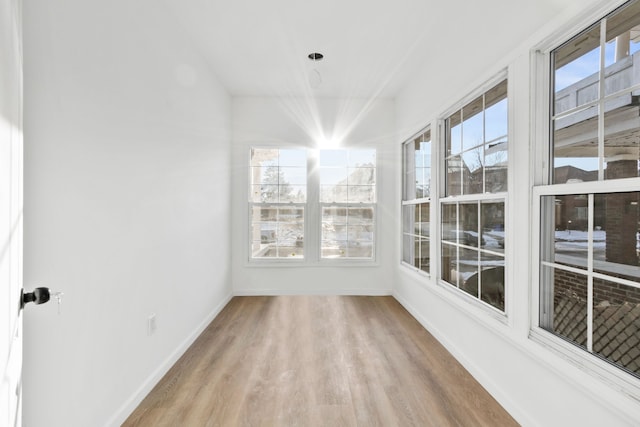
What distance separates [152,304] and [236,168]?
254cm

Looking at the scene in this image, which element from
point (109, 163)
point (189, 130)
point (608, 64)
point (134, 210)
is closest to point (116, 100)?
point (109, 163)

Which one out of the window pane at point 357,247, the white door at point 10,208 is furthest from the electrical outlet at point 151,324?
the window pane at point 357,247

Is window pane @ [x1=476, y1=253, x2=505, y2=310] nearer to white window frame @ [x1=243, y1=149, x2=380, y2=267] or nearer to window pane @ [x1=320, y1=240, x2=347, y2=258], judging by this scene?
white window frame @ [x1=243, y1=149, x2=380, y2=267]

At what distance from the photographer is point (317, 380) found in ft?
7.59

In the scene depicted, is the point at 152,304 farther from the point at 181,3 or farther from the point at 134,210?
the point at 181,3

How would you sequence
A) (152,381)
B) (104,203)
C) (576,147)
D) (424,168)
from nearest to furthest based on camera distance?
1. (576,147)
2. (104,203)
3. (152,381)
4. (424,168)

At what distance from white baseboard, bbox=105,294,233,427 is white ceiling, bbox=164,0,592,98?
2713 millimetres

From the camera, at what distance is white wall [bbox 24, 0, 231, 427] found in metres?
1.34

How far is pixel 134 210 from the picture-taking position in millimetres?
2023

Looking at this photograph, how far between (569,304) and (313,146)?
3499mm

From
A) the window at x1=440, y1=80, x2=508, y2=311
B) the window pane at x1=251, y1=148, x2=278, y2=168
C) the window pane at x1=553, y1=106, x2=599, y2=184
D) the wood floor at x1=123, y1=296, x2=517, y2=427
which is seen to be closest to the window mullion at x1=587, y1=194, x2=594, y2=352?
the window pane at x1=553, y1=106, x2=599, y2=184

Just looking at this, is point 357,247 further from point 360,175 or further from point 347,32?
point 347,32

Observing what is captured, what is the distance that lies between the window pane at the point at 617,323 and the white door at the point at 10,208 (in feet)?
6.97

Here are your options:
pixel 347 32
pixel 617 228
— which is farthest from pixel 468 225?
pixel 347 32
